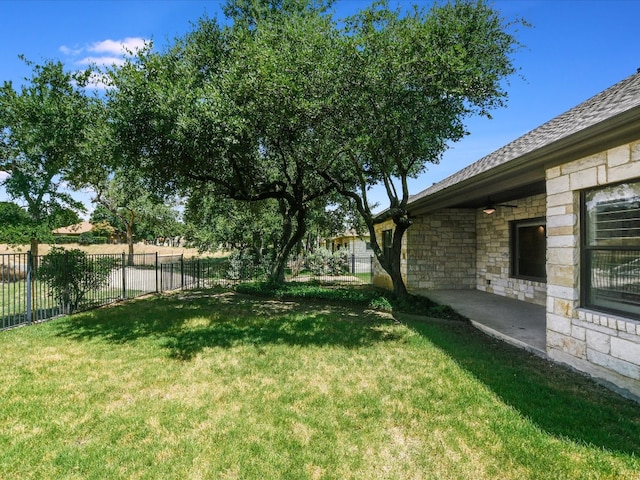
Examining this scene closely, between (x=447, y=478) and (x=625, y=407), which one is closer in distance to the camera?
(x=447, y=478)

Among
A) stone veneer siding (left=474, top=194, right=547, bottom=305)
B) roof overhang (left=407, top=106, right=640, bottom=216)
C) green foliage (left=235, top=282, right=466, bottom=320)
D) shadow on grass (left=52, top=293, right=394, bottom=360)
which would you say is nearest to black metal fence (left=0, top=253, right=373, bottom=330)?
shadow on grass (left=52, top=293, right=394, bottom=360)

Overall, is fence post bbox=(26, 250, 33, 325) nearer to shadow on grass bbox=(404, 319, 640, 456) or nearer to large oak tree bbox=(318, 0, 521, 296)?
large oak tree bbox=(318, 0, 521, 296)

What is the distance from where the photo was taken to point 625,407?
338 centimetres

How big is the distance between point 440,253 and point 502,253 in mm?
1849

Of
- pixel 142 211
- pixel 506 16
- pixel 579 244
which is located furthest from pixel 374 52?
pixel 142 211

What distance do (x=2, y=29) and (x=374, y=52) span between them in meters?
7.31

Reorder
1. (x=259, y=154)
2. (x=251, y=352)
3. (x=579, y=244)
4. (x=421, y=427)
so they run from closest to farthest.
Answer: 1. (x=421, y=427)
2. (x=579, y=244)
3. (x=251, y=352)
4. (x=259, y=154)

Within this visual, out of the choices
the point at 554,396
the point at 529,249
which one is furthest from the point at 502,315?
the point at 554,396

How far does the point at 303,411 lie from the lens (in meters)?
3.42

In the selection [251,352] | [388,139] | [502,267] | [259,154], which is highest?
[259,154]

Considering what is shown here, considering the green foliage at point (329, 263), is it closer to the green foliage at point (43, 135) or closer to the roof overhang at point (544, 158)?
the roof overhang at point (544, 158)

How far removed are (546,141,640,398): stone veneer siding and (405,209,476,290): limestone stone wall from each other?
6332 millimetres

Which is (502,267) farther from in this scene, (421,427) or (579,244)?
(421,427)

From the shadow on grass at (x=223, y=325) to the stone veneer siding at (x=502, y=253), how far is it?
3.89m
